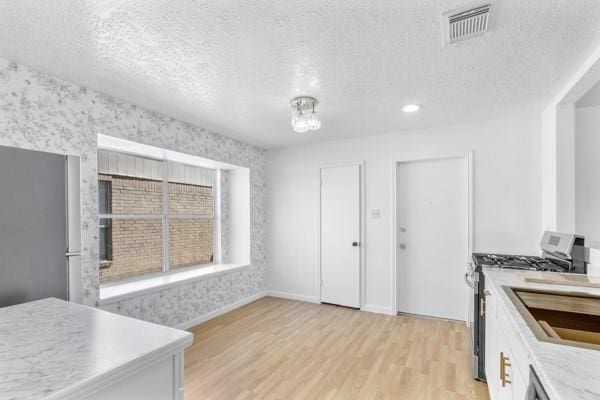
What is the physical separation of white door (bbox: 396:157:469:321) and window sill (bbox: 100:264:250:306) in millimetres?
2310

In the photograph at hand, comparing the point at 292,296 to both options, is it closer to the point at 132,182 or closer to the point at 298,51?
the point at 132,182

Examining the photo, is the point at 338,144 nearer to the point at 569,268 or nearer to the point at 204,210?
the point at 204,210

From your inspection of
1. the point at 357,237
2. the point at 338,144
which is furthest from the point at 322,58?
the point at 357,237

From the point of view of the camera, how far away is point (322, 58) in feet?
6.48

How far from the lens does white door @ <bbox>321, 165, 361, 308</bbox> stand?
4.12 metres

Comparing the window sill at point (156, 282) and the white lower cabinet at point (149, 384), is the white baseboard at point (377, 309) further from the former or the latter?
the white lower cabinet at point (149, 384)

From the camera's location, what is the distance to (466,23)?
5.22 feet

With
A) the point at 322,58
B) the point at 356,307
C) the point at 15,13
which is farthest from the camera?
the point at 356,307

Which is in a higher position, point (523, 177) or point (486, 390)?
point (523, 177)

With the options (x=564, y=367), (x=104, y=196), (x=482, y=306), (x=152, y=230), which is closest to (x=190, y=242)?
(x=152, y=230)

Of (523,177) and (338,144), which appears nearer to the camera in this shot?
(523,177)

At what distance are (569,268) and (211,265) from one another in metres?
3.98

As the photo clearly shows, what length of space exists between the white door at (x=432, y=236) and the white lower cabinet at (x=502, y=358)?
148cm

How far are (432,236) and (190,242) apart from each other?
3.20m
